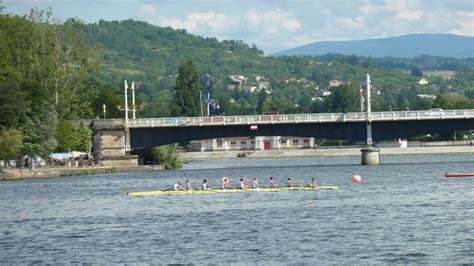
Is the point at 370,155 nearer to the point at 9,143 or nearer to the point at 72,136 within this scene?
the point at 72,136

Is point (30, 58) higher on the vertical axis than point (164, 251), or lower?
higher

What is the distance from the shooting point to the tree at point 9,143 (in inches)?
5650

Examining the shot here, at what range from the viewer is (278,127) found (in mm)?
160000

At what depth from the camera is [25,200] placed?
11044 cm

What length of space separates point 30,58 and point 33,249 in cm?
10205

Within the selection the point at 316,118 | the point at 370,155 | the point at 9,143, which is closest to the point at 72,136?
the point at 9,143

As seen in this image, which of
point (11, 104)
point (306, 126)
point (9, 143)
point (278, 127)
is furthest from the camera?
point (278, 127)

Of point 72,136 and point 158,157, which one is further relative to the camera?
point 158,157

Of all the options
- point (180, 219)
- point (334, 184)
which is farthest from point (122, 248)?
point (334, 184)

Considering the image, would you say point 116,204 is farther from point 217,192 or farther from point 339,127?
point 339,127

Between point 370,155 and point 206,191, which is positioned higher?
point 370,155

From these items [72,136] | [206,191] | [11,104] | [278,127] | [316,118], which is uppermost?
[11,104]

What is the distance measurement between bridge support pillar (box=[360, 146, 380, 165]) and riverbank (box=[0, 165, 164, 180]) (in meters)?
27.2

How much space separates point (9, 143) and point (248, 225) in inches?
2736
